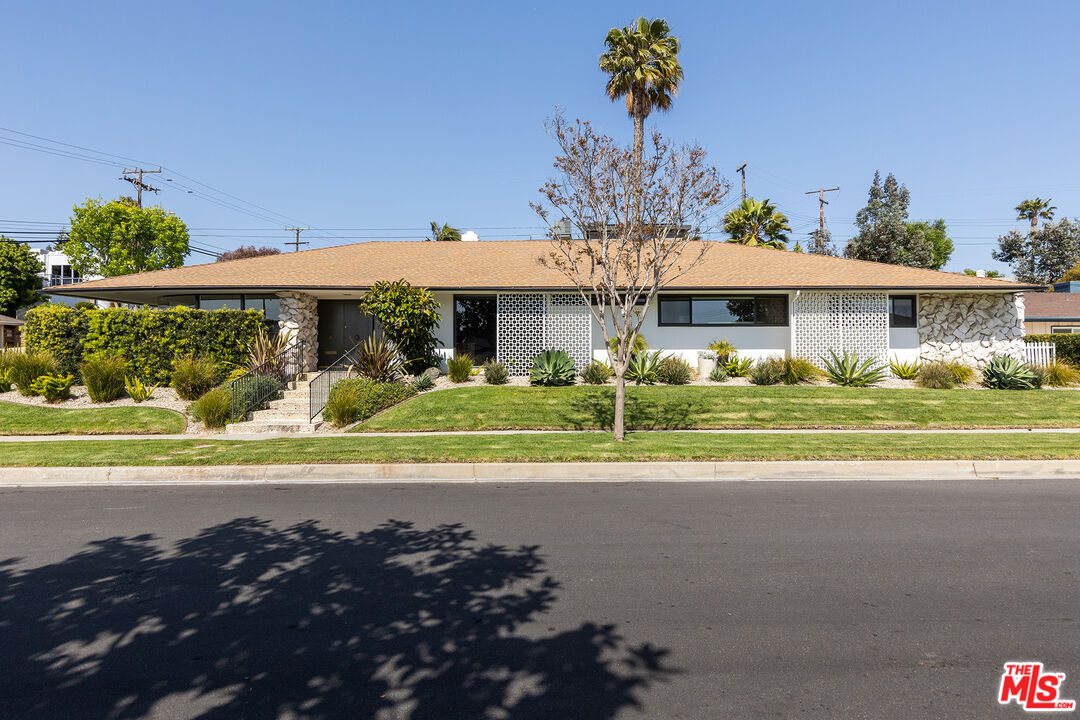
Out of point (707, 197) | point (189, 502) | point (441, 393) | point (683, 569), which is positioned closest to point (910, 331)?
point (707, 197)

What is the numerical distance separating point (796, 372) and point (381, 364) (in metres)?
12.0

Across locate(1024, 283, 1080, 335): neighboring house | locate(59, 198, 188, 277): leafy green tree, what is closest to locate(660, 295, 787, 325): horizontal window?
locate(1024, 283, 1080, 335): neighboring house

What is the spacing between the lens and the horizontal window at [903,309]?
63.4ft

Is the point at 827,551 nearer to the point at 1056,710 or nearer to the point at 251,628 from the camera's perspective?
the point at 1056,710

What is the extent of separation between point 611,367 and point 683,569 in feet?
42.9

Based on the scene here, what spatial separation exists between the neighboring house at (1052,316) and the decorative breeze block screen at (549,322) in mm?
26144

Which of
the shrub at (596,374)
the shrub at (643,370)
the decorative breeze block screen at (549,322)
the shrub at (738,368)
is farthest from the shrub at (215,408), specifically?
the shrub at (738,368)

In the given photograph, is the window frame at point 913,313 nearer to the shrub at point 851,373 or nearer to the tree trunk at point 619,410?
the shrub at point 851,373

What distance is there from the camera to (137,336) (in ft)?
53.6

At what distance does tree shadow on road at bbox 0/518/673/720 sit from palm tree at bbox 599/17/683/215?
2272 cm

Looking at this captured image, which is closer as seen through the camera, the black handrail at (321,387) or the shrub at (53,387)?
the black handrail at (321,387)

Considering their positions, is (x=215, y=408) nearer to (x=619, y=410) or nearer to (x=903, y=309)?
(x=619, y=410)

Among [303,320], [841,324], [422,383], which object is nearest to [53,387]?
[303,320]

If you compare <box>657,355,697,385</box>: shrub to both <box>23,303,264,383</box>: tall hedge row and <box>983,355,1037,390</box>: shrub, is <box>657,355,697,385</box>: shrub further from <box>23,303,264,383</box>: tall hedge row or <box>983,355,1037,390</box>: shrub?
<box>23,303,264,383</box>: tall hedge row
